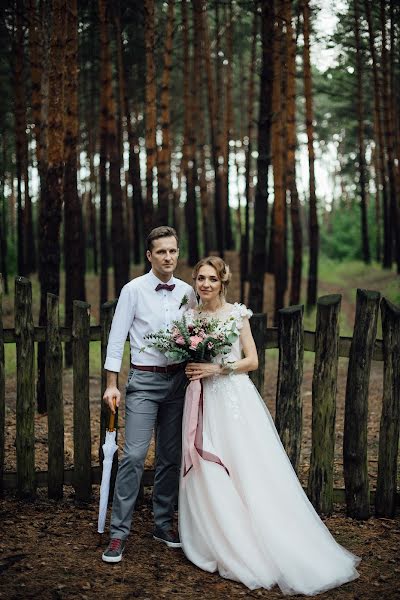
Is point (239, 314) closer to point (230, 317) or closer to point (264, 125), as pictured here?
point (230, 317)

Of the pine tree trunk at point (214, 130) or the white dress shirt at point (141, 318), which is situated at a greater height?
the pine tree trunk at point (214, 130)

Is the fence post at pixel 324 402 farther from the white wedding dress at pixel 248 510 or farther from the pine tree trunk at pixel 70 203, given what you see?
the pine tree trunk at pixel 70 203

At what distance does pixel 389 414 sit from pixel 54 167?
228 inches

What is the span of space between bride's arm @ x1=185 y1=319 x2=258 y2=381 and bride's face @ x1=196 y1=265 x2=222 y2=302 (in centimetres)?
32

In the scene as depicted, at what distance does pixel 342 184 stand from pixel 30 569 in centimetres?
4570

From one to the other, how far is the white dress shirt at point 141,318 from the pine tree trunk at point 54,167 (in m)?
3.99

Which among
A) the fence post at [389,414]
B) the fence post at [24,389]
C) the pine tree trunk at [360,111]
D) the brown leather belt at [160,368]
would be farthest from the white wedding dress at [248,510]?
the pine tree trunk at [360,111]

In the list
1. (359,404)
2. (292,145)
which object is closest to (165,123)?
(292,145)

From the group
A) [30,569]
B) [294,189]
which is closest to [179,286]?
[30,569]

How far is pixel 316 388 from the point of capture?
4.97 meters

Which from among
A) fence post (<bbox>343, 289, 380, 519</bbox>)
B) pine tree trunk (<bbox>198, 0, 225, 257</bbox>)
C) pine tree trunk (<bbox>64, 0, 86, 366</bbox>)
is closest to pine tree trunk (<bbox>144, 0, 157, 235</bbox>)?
pine tree trunk (<bbox>64, 0, 86, 366</bbox>)

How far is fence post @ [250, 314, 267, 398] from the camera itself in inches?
196

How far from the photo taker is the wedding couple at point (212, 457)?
13.3 feet

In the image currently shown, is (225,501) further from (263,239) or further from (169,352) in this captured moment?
(263,239)
